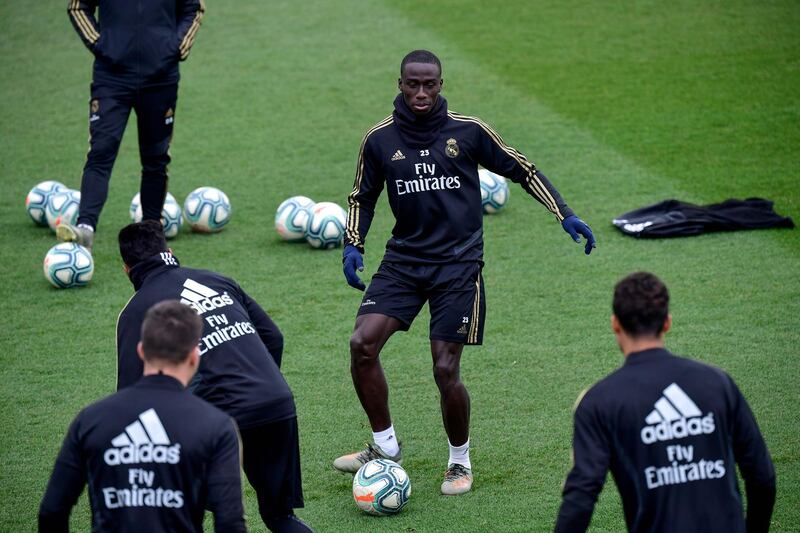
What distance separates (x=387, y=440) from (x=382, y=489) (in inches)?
22.0

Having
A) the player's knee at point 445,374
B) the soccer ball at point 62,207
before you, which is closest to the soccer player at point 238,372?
the player's knee at point 445,374

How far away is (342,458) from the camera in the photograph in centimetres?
670

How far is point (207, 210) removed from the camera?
10.7 m

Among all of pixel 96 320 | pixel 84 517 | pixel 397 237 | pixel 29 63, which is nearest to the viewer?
pixel 84 517

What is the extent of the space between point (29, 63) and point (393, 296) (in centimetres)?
1221

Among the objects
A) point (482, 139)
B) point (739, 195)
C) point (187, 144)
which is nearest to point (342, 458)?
point (482, 139)

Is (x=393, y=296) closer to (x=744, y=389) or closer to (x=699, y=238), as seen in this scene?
(x=744, y=389)

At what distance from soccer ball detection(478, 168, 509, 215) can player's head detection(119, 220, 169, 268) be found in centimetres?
598

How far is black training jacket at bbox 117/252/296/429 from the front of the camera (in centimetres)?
514

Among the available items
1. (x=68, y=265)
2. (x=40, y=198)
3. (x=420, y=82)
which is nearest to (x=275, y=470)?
(x=420, y=82)

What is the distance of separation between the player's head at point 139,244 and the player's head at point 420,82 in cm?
182

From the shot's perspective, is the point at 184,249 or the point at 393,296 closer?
the point at 393,296

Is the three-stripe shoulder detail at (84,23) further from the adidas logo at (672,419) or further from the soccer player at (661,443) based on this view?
the adidas logo at (672,419)

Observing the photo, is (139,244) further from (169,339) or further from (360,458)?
(360,458)
